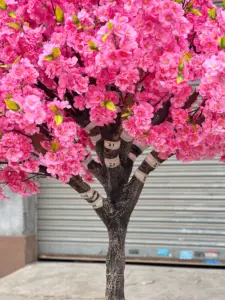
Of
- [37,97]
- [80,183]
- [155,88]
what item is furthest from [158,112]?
[37,97]

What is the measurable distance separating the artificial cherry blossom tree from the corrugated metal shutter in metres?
3.93

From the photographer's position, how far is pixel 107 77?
3.13 meters

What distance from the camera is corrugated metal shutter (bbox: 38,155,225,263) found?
7.59m

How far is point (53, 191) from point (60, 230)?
0.79 metres

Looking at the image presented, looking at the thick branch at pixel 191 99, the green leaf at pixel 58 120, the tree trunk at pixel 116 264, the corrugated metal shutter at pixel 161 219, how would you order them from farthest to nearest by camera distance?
the corrugated metal shutter at pixel 161 219 < the tree trunk at pixel 116 264 < the thick branch at pixel 191 99 < the green leaf at pixel 58 120

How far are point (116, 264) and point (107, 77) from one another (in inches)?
74.0

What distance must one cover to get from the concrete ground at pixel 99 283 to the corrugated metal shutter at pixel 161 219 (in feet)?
1.11

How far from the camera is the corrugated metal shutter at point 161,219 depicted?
299 inches

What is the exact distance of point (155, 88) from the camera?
3.31 m

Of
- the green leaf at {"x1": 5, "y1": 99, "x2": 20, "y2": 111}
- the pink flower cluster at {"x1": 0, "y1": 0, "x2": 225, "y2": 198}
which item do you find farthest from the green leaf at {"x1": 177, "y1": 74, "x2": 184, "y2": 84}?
the green leaf at {"x1": 5, "y1": 99, "x2": 20, "y2": 111}

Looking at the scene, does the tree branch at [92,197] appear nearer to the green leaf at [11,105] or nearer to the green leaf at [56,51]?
the green leaf at [11,105]

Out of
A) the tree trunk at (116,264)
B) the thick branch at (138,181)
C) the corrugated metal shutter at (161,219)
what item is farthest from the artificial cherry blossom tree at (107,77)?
the corrugated metal shutter at (161,219)

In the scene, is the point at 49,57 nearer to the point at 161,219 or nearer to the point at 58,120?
the point at 58,120

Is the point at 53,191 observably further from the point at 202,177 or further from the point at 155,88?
the point at 155,88
